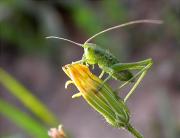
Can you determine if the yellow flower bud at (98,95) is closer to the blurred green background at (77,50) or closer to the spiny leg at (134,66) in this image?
the spiny leg at (134,66)

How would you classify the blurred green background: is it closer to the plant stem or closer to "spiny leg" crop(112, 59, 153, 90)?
"spiny leg" crop(112, 59, 153, 90)

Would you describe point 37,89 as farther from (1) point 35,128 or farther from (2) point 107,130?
(1) point 35,128

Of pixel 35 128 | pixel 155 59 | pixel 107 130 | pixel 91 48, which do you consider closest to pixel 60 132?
pixel 91 48

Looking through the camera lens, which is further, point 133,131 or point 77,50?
point 77,50

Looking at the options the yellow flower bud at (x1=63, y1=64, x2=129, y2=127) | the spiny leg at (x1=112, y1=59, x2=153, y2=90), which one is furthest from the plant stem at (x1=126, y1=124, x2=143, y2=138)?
the spiny leg at (x1=112, y1=59, x2=153, y2=90)

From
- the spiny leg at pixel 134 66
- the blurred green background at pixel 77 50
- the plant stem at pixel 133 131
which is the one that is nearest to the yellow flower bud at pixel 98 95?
the plant stem at pixel 133 131

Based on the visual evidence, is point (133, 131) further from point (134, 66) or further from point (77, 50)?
point (77, 50)

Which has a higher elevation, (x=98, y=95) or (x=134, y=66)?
(x=134, y=66)

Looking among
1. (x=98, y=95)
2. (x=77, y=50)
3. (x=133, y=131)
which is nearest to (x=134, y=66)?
(x=98, y=95)
